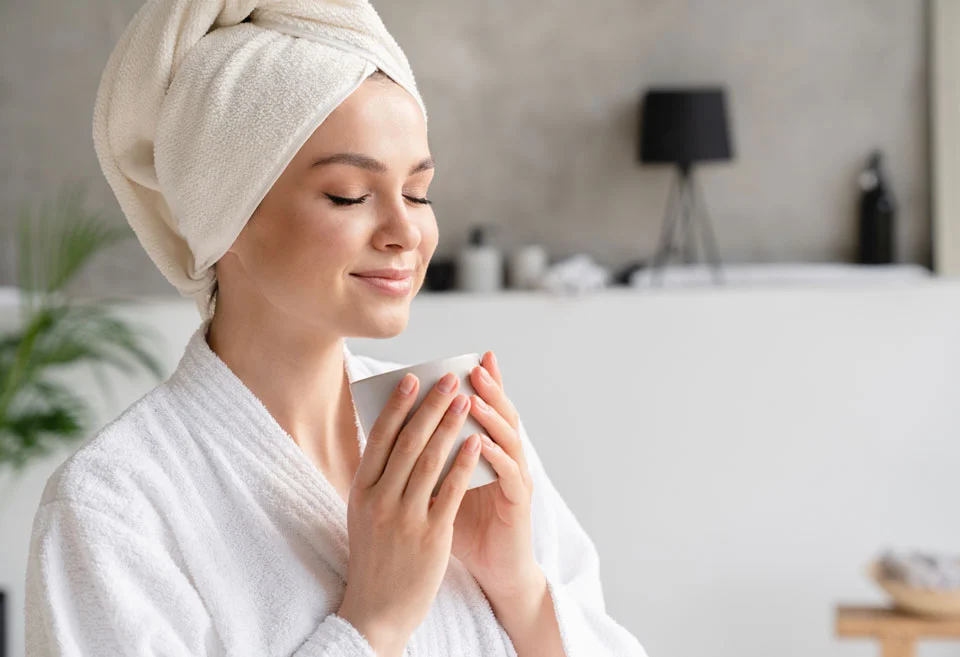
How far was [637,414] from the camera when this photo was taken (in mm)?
3299

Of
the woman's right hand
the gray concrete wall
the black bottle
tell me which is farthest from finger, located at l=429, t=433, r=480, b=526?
the black bottle

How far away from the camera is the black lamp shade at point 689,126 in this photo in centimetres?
341

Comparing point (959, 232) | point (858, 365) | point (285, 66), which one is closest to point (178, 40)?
point (285, 66)

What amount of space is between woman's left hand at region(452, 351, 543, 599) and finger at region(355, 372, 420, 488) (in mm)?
68

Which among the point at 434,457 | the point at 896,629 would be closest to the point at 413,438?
the point at 434,457

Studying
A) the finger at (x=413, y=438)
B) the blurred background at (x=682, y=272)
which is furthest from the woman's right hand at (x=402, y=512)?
the blurred background at (x=682, y=272)

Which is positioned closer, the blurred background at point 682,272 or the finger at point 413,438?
the finger at point 413,438

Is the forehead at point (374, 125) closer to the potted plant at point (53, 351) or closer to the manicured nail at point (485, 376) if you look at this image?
the manicured nail at point (485, 376)

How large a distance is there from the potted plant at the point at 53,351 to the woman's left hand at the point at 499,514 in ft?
6.87

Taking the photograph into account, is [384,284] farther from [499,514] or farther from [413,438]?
[499,514]

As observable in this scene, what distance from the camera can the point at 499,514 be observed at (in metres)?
1.01

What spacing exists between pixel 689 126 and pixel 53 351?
2017mm

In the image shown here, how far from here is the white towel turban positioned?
914 millimetres

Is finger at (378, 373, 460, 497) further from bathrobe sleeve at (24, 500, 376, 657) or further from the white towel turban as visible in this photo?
the white towel turban
